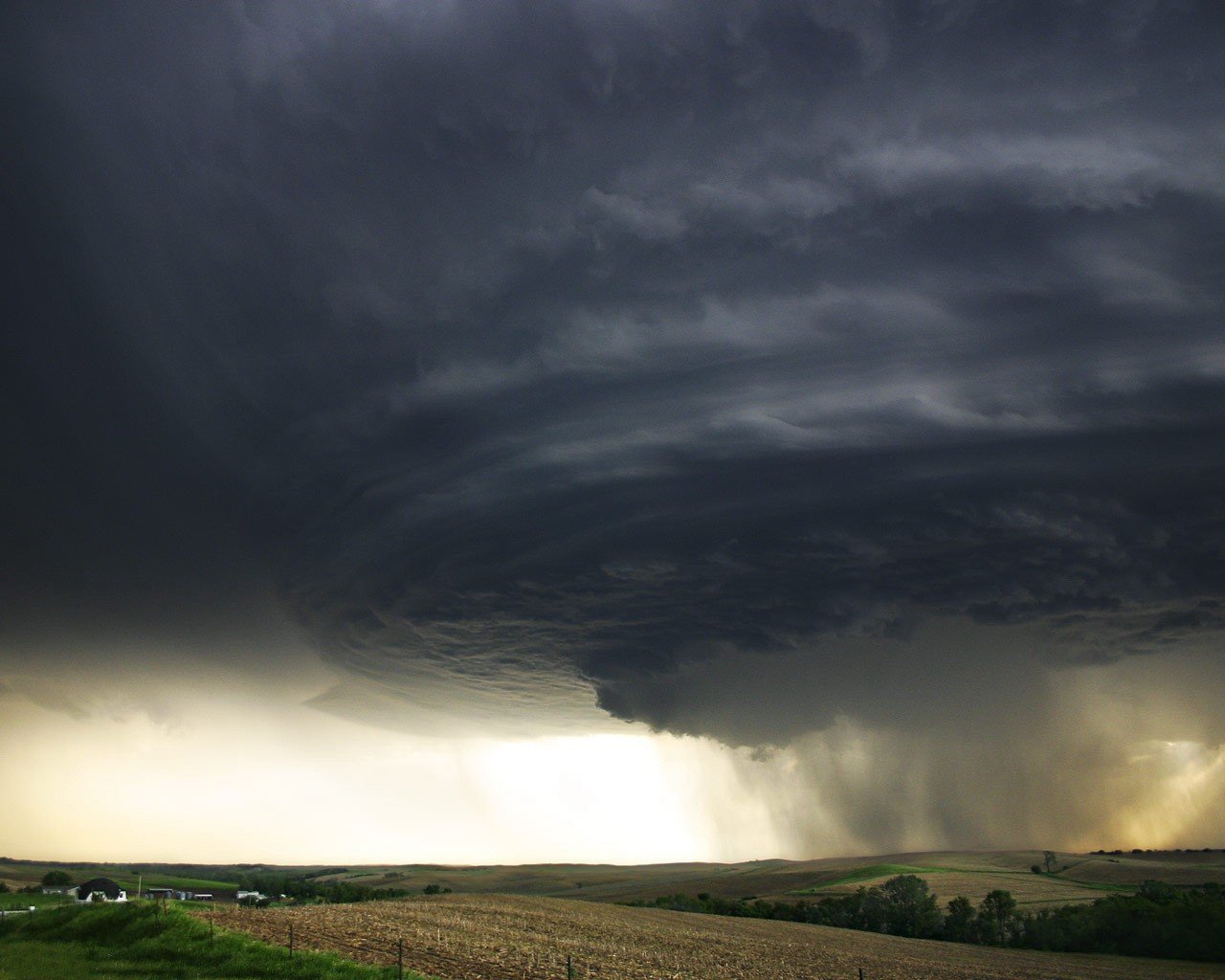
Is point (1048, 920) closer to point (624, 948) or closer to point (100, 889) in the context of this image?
point (624, 948)

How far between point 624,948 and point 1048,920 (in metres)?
62.9

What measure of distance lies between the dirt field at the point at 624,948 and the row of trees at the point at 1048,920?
6887mm

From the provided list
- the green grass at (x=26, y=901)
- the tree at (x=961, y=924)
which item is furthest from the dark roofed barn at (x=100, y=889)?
the tree at (x=961, y=924)

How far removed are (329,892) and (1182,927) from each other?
125m

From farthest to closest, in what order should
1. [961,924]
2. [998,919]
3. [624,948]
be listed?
1. [961,924]
2. [998,919]
3. [624,948]

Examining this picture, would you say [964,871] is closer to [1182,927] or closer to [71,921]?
[1182,927]

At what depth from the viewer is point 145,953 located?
5262 centimetres

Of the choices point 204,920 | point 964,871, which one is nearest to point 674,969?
point 204,920

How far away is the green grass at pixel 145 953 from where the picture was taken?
151 ft

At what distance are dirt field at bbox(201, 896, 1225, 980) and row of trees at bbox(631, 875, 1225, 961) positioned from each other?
22.6ft

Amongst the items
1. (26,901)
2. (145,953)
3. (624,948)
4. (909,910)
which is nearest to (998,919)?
(909,910)

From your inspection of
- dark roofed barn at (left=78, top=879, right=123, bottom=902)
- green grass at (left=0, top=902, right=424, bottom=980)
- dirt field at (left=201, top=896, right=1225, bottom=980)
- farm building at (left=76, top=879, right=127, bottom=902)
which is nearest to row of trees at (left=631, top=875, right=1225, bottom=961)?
dirt field at (left=201, top=896, right=1225, bottom=980)

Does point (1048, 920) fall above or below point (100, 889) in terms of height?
below

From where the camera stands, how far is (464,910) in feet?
299
